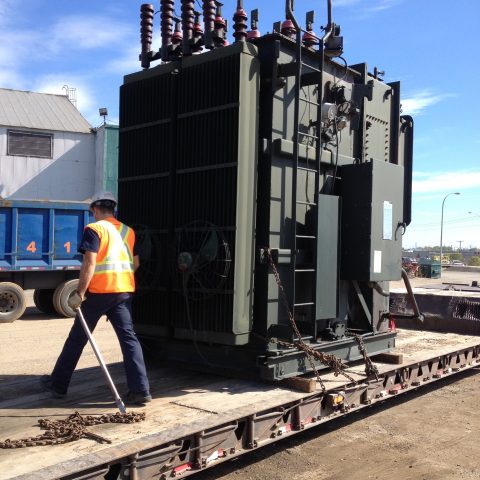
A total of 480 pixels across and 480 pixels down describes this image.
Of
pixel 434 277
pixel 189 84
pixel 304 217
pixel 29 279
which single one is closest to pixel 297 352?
pixel 304 217

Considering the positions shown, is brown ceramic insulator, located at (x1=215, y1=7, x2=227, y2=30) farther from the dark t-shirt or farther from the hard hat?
the dark t-shirt

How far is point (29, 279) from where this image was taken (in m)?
13.4

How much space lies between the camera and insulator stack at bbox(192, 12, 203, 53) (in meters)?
5.53

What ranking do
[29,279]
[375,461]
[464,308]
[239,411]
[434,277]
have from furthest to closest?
[434,277]
[29,279]
[464,308]
[375,461]
[239,411]

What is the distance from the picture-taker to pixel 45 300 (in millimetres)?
14320

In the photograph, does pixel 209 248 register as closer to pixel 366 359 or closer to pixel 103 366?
pixel 103 366

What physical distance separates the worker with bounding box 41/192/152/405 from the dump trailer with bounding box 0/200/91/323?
8.56 meters

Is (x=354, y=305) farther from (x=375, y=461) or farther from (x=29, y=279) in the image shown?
(x=29, y=279)

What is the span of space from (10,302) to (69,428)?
9797 millimetres

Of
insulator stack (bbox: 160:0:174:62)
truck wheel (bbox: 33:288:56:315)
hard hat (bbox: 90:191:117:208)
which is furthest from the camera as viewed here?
truck wheel (bbox: 33:288:56:315)

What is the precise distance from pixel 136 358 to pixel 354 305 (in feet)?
9.18

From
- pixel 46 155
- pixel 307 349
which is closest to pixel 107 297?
pixel 307 349

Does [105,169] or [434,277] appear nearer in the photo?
[105,169]

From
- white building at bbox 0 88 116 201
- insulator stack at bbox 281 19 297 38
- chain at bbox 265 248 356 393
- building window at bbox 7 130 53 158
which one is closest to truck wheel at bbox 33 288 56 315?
chain at bbox 265 248 356 393
